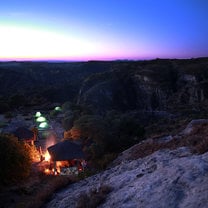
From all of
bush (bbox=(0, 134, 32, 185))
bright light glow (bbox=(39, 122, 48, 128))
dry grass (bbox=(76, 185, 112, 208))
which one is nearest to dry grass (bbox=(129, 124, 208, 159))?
dry grass (bbox=(76, 185, 112, 208))

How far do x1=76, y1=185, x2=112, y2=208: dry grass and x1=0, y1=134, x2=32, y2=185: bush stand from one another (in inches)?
296

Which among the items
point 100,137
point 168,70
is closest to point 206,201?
point 100,137

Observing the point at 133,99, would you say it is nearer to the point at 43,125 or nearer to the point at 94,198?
the point at 43,125

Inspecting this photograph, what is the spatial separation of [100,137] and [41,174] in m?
5.61

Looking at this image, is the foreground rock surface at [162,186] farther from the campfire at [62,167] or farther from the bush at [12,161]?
the campfire at [62,167]

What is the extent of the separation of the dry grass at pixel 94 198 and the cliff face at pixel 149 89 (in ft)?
115

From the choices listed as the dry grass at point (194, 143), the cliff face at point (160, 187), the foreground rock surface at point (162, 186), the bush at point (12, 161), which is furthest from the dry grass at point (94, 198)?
the bush at point (12, 161)

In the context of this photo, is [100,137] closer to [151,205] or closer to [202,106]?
[151,205]

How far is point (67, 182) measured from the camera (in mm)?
11492

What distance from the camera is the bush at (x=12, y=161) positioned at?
14445 mm

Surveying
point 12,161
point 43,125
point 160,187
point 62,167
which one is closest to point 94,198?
point 160,187

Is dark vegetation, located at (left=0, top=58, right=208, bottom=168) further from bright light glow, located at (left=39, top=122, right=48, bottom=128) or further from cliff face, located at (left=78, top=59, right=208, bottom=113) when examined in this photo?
bright light glow, located at (left=39, top=122, right=48, bottom=128)

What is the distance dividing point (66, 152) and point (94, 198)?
10524mm

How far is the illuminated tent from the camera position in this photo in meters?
17.9
